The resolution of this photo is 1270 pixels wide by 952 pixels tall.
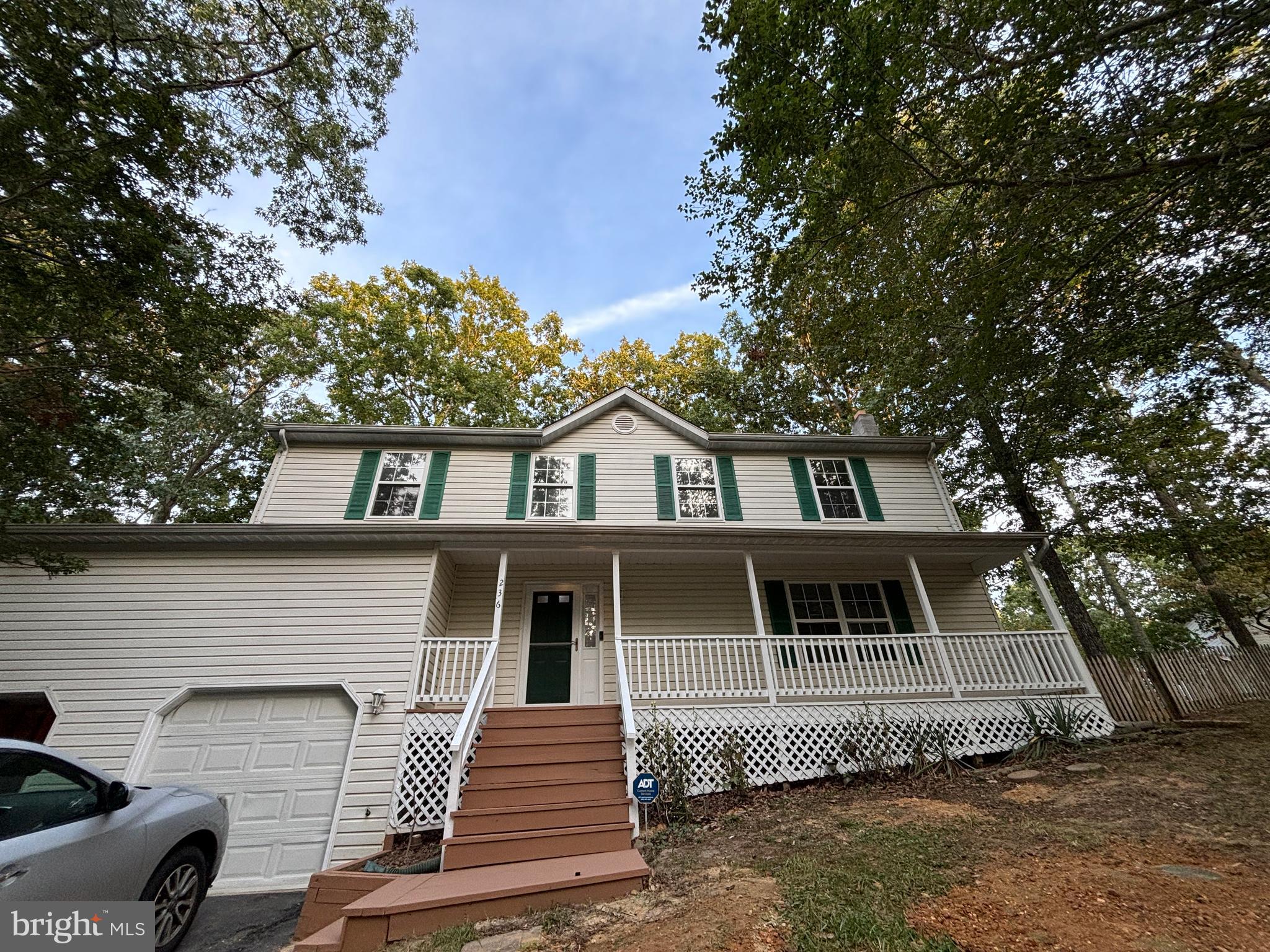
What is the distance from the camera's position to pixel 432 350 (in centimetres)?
1752

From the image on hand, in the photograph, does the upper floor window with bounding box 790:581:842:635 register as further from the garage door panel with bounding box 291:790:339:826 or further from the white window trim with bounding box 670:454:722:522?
the garage door panel with bounding box 291:790:339:826

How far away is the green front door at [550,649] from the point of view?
8.09 meters

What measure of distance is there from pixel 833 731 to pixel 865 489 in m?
5.31

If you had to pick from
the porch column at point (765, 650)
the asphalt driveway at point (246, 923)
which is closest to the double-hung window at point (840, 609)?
the porch column at point (765, 650)

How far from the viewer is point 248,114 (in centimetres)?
754

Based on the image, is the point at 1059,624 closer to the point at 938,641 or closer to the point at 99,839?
the point at 938,641

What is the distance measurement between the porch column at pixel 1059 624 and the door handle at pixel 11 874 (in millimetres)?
11300

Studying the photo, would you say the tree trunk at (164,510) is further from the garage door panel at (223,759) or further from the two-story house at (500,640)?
the garage door panel at (223,759)

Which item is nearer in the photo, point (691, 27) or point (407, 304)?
point (691, 27)

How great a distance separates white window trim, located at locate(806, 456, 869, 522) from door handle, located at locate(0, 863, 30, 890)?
33.8 ft

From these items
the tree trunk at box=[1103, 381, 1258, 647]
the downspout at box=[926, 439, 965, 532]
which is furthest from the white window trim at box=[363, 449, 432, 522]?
the tree trunk at box=[1103, 381, 1258, 647]

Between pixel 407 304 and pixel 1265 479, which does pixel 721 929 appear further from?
pixel 407 304

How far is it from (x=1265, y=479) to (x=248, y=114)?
A: 2107 cm

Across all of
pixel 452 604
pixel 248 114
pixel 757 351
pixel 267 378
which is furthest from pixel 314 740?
pixel 757 351
